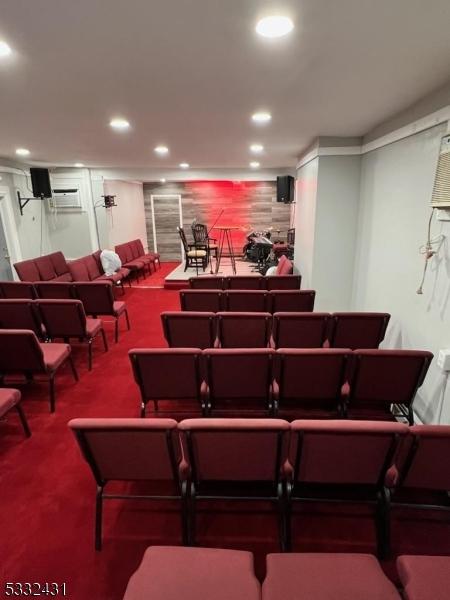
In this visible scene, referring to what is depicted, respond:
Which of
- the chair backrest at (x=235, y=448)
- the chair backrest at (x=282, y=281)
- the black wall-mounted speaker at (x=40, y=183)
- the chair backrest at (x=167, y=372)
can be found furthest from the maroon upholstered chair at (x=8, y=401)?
the black wall-mounted speaker at (x=40, y=183)

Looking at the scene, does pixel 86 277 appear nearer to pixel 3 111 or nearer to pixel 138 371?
pixel 3 111

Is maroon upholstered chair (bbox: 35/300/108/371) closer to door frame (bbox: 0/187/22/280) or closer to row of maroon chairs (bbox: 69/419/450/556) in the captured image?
row of maroon chairs (bbox: 69/419/450/556)

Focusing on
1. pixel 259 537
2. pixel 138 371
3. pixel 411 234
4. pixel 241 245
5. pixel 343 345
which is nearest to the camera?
pixel 259 537

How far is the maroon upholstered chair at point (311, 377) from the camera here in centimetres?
212

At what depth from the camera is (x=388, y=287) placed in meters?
3.38

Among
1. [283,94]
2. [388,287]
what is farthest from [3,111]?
[388,287]

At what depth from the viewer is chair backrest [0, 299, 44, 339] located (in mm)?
3432

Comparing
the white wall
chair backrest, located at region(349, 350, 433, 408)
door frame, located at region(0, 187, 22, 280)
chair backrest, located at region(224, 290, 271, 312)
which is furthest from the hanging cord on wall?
door frame, located at region(0, 187, 22, 280)

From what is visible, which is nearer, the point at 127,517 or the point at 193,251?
the point at 127,517

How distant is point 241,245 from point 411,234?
332 inches

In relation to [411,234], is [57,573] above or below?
below

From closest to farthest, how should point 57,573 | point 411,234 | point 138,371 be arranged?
point 57,573 → point 138,371 → point 411,234

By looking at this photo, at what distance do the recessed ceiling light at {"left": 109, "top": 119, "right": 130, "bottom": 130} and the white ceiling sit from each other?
94 mm

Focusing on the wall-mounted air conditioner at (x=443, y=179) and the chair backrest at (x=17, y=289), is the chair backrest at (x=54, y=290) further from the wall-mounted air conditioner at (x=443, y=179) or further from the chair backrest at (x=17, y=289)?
the wall-mounted air conditioner at (x=443, y=179)
